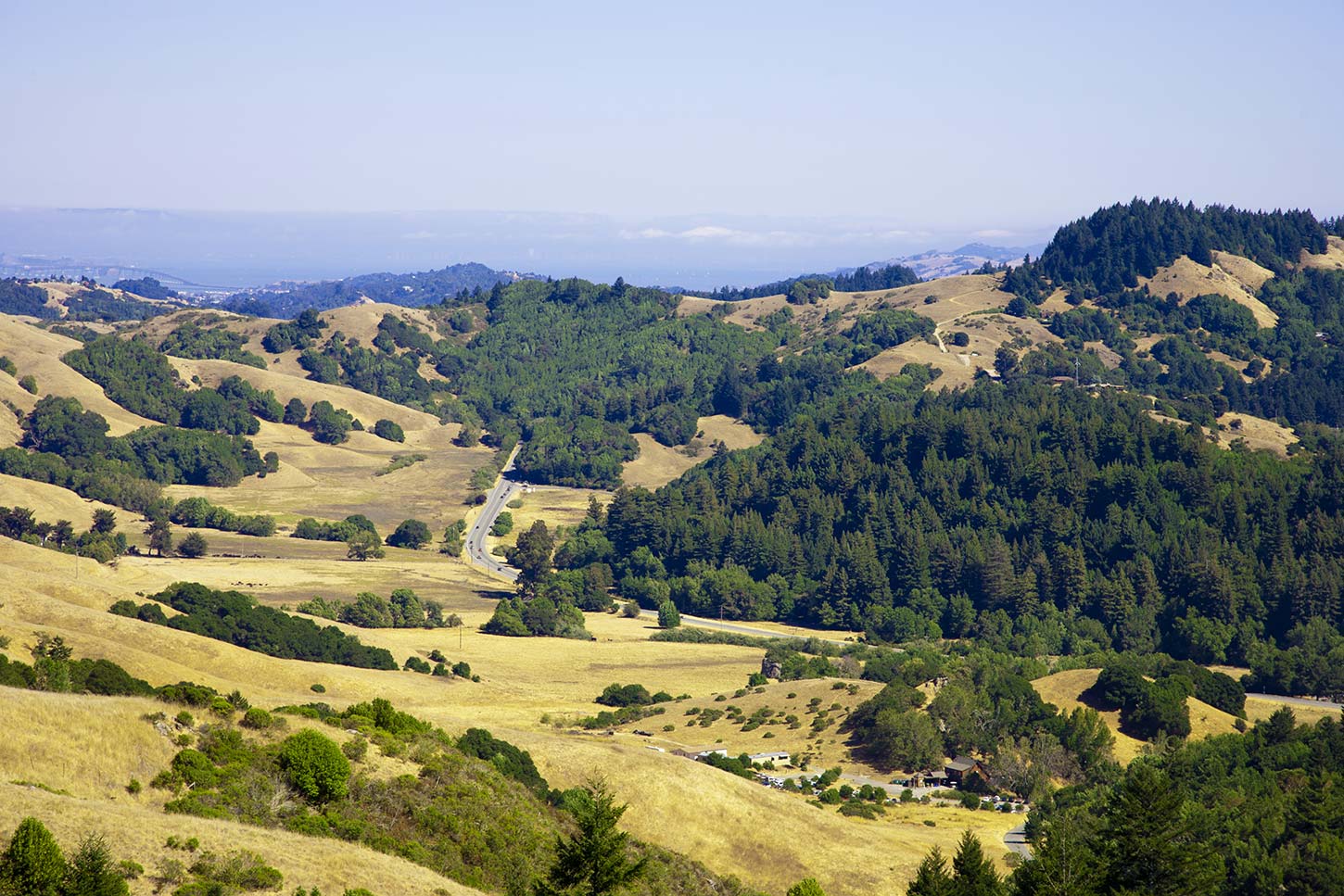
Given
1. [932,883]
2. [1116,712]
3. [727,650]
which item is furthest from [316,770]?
[727,650]

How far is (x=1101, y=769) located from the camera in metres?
75.1

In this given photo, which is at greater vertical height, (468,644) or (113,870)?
(113,870)

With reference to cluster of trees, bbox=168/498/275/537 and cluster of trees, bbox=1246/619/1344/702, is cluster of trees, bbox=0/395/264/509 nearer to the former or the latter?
cluster of trees, bbox=168/498/275/537

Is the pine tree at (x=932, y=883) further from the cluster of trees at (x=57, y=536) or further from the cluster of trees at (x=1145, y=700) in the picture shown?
the cluster of trees at (x=57, y=536)

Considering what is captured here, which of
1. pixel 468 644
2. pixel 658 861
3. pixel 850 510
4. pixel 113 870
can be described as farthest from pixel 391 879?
pixel 850 510

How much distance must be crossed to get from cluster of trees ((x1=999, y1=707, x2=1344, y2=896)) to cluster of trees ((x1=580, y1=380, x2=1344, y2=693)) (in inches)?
1734

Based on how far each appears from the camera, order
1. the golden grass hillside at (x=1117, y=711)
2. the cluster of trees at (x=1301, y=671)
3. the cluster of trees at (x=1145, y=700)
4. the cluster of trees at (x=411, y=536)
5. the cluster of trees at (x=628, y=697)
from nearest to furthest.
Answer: the golden grass hillside at (x=1117, y=711)
the cluster of trees at (x=1145, y=700)
the cluster of trees at (x=628, y=697)
the cluster of trees at (x=1301, y=671)
the cluster of trees at (x=411, y=536)

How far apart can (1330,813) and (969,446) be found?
102m

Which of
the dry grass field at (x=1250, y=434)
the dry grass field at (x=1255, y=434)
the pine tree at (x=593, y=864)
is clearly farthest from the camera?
the dry grass field at (x=1255, y=434)

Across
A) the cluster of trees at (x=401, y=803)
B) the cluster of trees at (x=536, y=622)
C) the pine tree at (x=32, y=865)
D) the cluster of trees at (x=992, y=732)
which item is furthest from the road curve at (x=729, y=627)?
the pine tree at (x=32, y=865)

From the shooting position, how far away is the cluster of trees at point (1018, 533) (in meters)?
125

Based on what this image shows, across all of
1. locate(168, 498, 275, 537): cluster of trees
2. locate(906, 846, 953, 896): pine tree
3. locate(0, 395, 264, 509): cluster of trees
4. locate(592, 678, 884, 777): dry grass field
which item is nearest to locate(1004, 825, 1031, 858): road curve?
locate(592, 678, 884, 777): dry grass field

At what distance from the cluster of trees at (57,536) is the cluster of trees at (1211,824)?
→ 290 ft

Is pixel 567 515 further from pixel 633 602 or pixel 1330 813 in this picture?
pixel 1330 813
